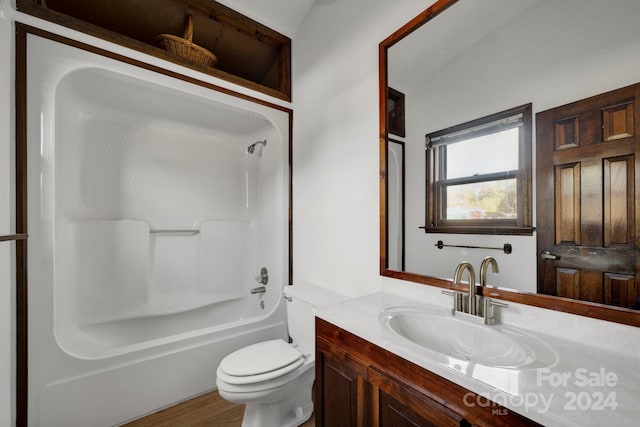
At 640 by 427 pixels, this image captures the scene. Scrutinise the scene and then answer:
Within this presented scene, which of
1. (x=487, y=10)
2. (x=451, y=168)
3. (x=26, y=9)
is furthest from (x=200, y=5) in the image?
(x=451, y=168)

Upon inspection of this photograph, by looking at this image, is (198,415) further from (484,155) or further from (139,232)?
(484,155)

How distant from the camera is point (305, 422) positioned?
62.6 inches

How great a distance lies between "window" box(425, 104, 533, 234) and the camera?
982 millimetres

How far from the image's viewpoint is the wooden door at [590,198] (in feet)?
2.49

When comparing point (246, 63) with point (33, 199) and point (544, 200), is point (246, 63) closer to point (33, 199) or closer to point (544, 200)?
point (33, 199)

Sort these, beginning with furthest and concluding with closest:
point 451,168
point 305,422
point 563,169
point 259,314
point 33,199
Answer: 1. point 259,314
2. point 305,422
3. point 33,199
4. point 451,168
5. point 563,169

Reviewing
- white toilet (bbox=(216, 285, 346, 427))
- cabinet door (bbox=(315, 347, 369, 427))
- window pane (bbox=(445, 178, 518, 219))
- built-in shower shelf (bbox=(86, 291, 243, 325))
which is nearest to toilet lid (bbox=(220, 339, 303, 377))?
white toilet (bbox=(216, 285, 346, 427))

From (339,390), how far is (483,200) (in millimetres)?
930

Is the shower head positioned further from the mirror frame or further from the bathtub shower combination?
the mirror frame

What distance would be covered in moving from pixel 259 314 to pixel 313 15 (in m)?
2.35

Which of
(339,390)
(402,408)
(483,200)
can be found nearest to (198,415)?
(339,390)

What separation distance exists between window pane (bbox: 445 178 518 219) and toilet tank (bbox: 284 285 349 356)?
2.76ft

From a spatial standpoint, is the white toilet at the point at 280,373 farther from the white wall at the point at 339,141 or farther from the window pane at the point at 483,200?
the window pane at the point at 483,200
